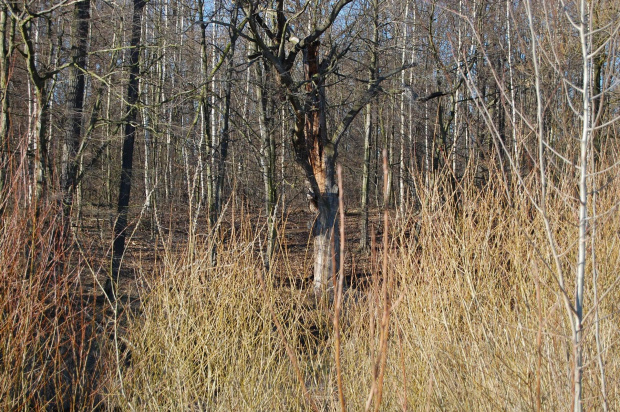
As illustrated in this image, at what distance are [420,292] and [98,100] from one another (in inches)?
277

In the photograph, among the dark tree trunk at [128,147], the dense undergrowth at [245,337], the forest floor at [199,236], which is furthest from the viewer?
the forest floor at [199,236]

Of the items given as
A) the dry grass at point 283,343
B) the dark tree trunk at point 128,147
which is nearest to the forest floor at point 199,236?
the dark tree trunk at point 128,147

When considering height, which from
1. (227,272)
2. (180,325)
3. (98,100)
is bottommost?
(180,325)

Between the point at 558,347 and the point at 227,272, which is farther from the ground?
the point at 227,272

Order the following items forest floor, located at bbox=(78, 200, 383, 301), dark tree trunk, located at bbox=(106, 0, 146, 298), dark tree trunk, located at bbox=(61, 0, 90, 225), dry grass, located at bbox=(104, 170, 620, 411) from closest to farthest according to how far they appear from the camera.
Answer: dry grass, located at bbox=(104, 170, 620, 411), dark tree trunk, located at bbox=(61, 0, 90, 225), dark tree trunk, located at bbox=(106, 0, 146, 298), forest floor, located at bbox=(78, 200, 383, 301)

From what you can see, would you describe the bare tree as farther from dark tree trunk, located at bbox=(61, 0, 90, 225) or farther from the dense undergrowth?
the dense undergrowth

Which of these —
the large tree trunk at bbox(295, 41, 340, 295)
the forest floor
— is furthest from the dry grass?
the forest floor

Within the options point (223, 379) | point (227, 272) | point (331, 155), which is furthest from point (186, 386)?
point (331, 155)

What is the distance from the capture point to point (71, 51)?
331 inches

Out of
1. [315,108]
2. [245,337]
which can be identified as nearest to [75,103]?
[315,108]

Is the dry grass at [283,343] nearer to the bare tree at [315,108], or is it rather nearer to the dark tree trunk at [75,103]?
the bare tree at [315,108]

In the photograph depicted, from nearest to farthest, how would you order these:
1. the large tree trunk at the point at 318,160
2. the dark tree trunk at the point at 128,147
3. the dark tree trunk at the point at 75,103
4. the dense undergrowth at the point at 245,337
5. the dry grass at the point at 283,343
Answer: the dense undergrowth at the point at 245,337, the dry grass at the point at 283,343, the large tree trunk at the point at 318,160, the dark tree trunk at the point at 75,103, the dark tree trunk at the point at 128,147

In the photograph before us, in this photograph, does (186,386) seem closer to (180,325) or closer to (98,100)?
(180,325)

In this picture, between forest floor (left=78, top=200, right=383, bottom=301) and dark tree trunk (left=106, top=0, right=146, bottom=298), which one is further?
forest floor (left=78, top=200, right=383, bottom=301)
